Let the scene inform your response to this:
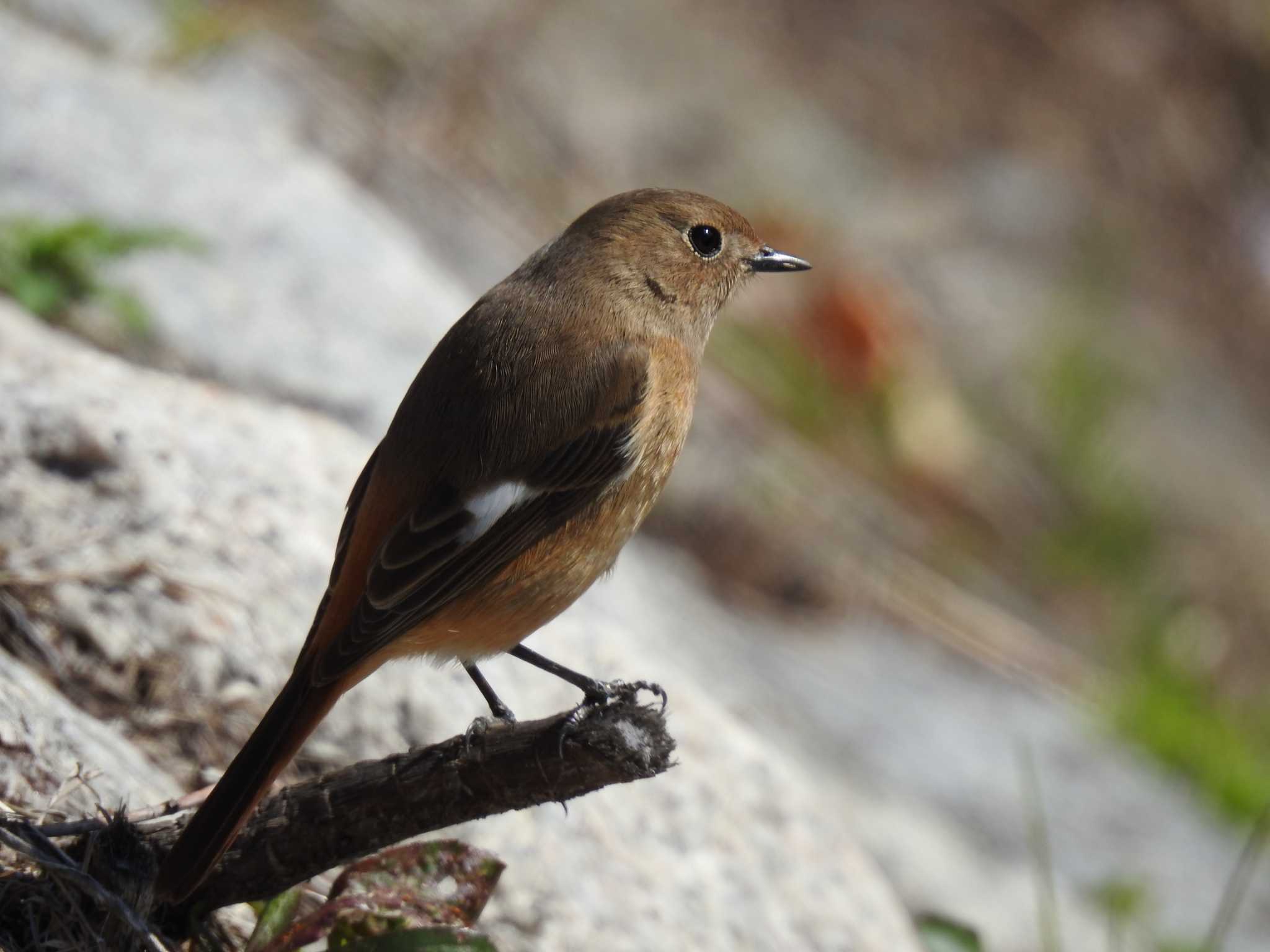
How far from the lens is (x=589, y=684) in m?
3.71

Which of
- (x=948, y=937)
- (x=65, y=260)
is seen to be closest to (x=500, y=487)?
(x=948, y=937)

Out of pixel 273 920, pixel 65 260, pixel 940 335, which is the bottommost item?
pixel 273 920

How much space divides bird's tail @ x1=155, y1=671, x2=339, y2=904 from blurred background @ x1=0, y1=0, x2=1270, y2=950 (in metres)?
2.46

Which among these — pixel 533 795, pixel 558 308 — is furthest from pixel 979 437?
pixel 533 795

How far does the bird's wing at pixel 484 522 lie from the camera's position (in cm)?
323

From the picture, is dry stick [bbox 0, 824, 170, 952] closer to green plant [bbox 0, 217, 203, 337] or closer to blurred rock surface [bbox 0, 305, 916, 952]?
blurred rock surface [bbox 0, 305, 916, 952]

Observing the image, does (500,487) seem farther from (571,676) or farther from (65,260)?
(65,260)

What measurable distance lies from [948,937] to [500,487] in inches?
61.0

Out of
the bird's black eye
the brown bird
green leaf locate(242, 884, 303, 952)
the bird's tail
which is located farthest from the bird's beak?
green leaf locate(242, 884, 303, 952)

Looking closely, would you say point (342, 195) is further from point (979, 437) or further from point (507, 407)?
point (979, 437)

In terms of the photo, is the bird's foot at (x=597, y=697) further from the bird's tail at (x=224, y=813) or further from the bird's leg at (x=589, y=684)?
the bird's tail at (x=224, y=813)

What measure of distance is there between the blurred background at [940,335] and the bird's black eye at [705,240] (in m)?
1.59

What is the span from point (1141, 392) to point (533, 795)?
812 cm

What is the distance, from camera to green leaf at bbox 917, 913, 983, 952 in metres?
3.68
